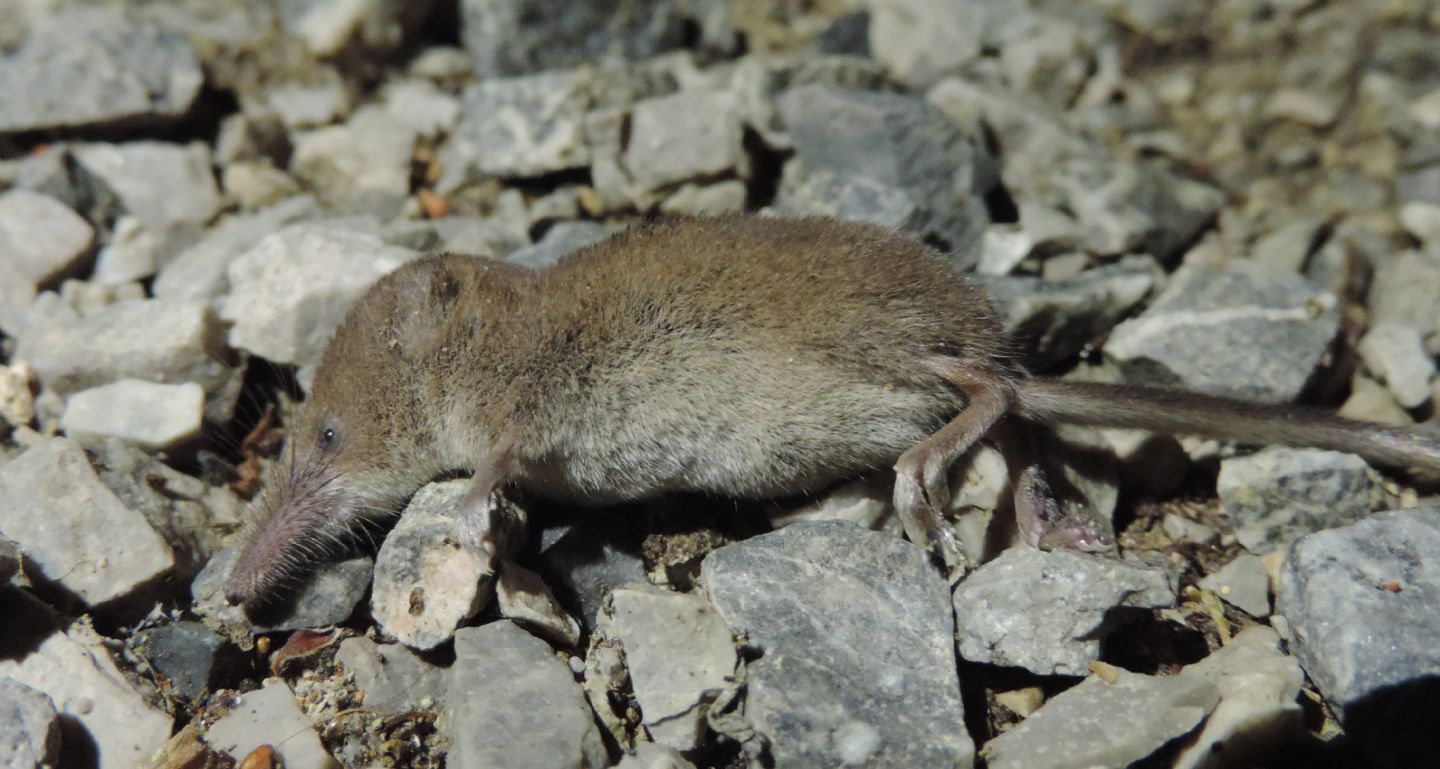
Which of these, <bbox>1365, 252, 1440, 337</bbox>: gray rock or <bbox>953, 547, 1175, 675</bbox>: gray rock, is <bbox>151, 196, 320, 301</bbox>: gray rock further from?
<bbox>1365, 252, 1440, 337</bbox>: gray rock

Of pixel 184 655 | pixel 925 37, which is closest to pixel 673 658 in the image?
pixel 184 655

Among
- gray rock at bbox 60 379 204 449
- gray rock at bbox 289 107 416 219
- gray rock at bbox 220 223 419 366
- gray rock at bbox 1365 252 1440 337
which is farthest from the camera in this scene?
gray rock at bbox 289 107 416 219

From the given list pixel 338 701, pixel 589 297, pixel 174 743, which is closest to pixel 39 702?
pixel 174 743

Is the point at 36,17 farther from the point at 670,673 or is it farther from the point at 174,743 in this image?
the point at 670,673

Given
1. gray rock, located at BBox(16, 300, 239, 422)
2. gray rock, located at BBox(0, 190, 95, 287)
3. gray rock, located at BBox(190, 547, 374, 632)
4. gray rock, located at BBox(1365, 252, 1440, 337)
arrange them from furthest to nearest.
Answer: gray rock, located at BBox(0, 190, 95, 287), gray rock, located at BBox(1365, 252, 1440, 337), gray rock, located at BBox(16, 300, 239, 422), gray rock, located at BBox(190, 547, 374, 632)

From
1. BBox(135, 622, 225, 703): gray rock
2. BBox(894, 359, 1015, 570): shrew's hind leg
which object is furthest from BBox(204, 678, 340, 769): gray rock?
BBox(894, 359, 1015, 570): shrew's hind leg

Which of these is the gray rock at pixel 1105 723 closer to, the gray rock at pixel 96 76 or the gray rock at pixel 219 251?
the gray rock at pixel 219 251

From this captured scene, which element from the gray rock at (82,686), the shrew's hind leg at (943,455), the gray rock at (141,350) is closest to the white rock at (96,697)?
the gray rock at (82,686)
